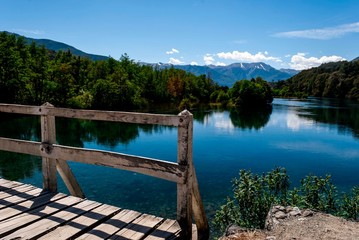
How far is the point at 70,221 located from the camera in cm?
469

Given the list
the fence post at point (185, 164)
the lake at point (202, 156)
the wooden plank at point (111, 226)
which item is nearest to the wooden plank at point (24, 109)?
the wooden plank at point (111, 226)

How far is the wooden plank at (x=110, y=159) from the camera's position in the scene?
4555 mm

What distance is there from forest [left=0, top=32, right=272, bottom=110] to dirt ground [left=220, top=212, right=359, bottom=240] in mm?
58431

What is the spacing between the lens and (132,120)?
4.87 m

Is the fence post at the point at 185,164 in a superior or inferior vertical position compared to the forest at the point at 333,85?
inferior

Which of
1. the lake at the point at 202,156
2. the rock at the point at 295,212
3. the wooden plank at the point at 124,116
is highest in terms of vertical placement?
the wooden plank at the point at 124,116

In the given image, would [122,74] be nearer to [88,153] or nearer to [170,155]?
[170,155]

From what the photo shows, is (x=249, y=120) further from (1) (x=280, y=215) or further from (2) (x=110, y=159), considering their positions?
(2) (x=110, y=159)

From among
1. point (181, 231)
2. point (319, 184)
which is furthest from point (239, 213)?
point (181, 231)

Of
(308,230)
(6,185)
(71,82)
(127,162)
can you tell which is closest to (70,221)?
(127,162)

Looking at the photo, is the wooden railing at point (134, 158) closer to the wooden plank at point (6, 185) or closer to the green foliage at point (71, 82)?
the wooden plank at point (6, 185)

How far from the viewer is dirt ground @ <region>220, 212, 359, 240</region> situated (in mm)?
5930

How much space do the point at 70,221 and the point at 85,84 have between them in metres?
83.5

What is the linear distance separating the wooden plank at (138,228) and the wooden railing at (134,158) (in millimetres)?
444
